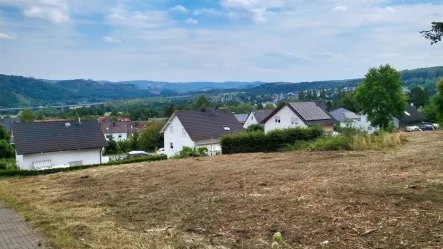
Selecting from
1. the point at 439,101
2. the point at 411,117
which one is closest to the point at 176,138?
the point at 439,101

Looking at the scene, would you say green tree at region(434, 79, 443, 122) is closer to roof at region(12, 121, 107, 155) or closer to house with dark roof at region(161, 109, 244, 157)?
house with dark roof at region(161, 109, 244, 157)

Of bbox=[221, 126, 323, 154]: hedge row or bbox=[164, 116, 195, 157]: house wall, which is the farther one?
bbox=[164, 116, 195, 157]: house wall

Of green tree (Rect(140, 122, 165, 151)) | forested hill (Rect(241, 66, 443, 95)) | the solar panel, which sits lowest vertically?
green tree (Rect(140, 122, 165, 151))

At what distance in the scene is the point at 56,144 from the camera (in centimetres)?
2852

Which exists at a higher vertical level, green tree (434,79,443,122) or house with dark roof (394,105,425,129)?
green tree (434,79,443,122)

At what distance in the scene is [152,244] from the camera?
4.95 metres

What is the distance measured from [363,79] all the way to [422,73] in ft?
319

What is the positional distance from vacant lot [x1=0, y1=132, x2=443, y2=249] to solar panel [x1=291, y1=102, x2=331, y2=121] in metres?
24.8

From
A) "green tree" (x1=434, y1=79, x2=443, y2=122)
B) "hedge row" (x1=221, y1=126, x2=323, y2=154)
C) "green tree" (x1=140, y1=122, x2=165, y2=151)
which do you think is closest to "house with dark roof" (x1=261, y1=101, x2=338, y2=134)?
"green tree" (x1=434, y1=79, x2=443, y2=122)

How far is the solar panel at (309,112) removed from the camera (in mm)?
35125

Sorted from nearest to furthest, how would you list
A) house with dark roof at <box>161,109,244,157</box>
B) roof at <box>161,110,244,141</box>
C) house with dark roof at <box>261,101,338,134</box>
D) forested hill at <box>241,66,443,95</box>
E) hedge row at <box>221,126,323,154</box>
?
hedge row at <box>221,126,323,154</box> → house with dark roof at <box>161,109,244,157</box> → roof at <box>161,110,244,141</box> → house with dark roof at <box>261,101,338,134</box> → forested hill at <box>241,66,443,95</box>

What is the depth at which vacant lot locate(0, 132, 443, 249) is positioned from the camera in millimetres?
4629

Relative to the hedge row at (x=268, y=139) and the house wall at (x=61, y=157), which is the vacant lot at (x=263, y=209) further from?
the house wall at (x=61, y=157)

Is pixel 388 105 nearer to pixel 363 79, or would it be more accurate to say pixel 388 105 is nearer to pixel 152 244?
pixel 363 79
